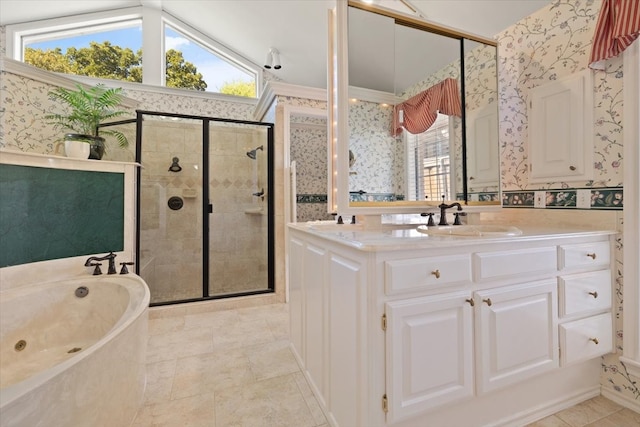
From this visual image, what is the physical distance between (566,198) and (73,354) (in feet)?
10.3

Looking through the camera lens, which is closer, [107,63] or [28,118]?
[28,118]

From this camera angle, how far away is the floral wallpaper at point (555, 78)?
61.4 inches

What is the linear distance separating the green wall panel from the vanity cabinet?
180 cm

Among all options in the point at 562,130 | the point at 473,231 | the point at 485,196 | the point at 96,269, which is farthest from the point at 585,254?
the point at 96,269

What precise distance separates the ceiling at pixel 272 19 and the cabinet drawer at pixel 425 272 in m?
1.96

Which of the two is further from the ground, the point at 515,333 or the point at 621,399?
the point at 515,333

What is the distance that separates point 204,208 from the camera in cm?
325

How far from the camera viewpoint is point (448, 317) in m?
1.15

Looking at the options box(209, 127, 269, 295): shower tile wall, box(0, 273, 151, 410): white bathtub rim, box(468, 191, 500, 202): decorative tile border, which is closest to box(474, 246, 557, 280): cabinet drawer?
box(468, 191, 500, 202): decorative tile border

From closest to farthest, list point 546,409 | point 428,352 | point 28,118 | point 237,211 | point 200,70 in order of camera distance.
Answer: point 428,352 < point 546,409 < point 28,118 < point 237,211 < point 200,70

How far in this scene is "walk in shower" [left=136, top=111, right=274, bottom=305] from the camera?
3.16 metres

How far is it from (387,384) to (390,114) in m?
1.43

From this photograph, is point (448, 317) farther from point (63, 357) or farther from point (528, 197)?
point (63, 357)

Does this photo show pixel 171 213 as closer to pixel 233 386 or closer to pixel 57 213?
pixel 57 213
